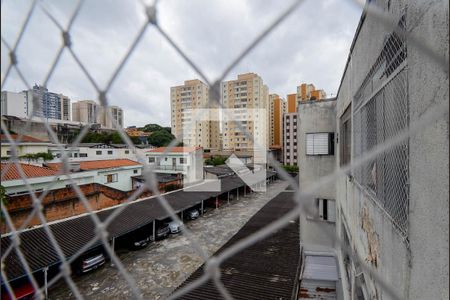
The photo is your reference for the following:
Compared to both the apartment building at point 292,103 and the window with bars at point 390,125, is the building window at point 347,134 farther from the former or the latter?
the apartment building at point 292,103

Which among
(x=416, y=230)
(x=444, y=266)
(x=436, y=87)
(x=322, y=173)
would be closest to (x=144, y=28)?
(x=436, y=87)

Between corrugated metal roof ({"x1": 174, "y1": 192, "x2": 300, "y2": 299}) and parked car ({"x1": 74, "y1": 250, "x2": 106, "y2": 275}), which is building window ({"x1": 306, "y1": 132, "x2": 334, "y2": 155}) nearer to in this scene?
corrugated metal roof ({"x1": 174, "y1": 192, "x2": 300, "y2": 299})

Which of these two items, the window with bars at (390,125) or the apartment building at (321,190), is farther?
the apartment building at (321,190)

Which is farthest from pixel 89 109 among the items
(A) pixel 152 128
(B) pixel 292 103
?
(B) pixel 292 103

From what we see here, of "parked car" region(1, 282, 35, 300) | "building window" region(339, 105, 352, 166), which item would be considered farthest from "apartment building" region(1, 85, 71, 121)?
"parked car" region(1, 282, 35, 300)

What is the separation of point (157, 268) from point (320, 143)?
18.3ft

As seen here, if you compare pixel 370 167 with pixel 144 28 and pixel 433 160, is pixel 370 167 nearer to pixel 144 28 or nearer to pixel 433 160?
pixel 433 160

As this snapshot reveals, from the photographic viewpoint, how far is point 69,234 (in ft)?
22.7

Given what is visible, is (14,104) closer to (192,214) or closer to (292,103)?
(192,214)

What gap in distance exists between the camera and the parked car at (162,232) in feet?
31.2

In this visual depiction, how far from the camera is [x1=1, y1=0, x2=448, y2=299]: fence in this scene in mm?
411

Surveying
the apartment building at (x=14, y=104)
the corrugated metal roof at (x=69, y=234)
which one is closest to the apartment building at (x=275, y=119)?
the corrugated metal roof at (x=69, y=234)

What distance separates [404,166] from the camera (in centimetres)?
109

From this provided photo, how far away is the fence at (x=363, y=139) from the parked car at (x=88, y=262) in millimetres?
6679
